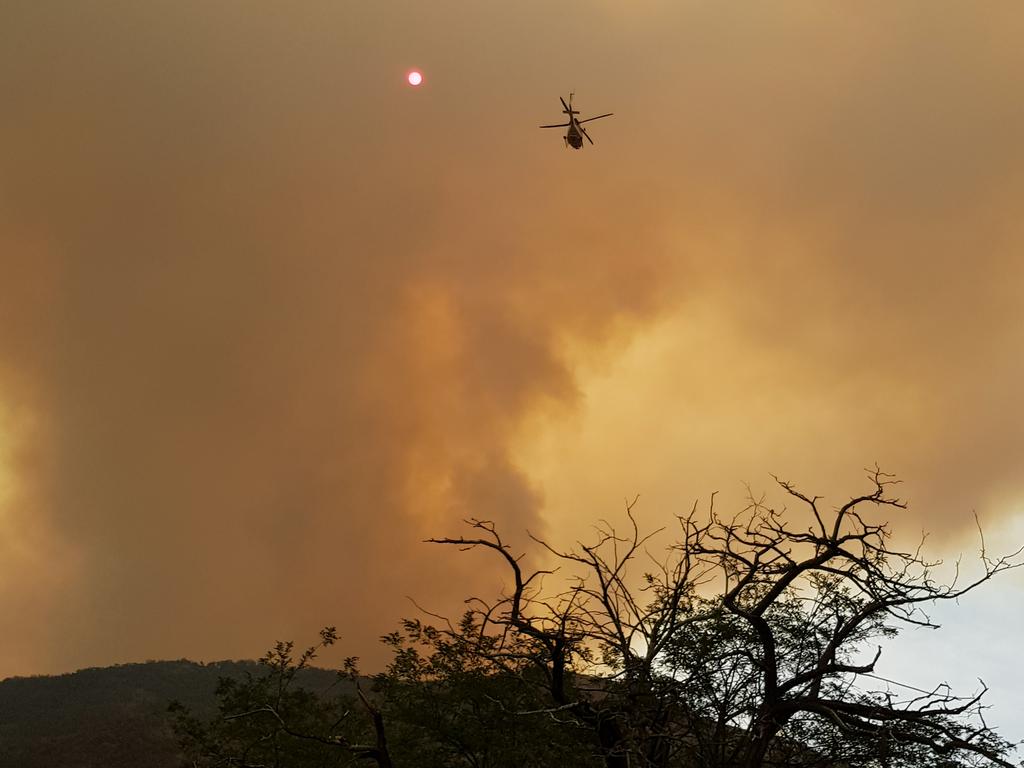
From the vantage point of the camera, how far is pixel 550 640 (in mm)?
15695

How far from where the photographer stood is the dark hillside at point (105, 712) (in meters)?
99.3

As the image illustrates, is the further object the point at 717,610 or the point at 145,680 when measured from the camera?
the point at 145,680

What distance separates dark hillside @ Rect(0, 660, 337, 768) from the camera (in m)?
99.3

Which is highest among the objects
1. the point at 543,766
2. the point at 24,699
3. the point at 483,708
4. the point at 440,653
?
the point at 24,699

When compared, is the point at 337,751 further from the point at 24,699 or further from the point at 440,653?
the point at 24,699

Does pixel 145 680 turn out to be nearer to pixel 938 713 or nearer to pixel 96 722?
pixel 96 722

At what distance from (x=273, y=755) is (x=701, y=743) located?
15281mm

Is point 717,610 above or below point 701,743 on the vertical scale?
above

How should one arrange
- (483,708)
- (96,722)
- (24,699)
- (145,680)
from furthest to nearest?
(145,680) → (24,699) → (96,722) → (483,708)

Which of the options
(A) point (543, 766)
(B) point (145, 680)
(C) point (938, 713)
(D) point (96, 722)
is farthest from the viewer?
(B) point (145, 680)

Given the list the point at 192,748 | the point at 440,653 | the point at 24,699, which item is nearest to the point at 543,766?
the point at 440,653

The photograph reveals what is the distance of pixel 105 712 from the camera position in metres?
119

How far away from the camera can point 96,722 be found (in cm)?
11444

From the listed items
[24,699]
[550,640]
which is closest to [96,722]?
[24,699]
